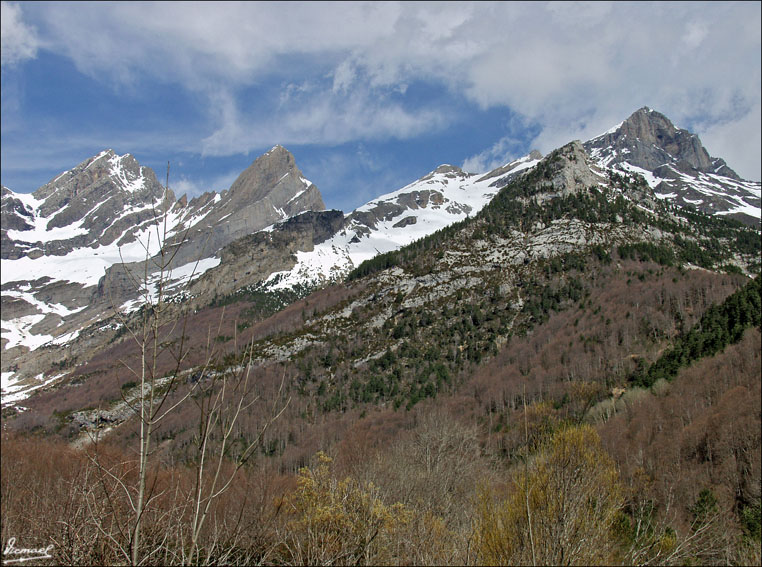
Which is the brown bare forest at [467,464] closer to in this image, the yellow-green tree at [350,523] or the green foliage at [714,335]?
the yellow-green tree at [350,523]

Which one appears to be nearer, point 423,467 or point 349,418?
point 423,467

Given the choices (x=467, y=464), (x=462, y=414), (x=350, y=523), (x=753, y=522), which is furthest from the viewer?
(x=462, y=414)

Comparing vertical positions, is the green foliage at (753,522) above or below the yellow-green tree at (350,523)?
below

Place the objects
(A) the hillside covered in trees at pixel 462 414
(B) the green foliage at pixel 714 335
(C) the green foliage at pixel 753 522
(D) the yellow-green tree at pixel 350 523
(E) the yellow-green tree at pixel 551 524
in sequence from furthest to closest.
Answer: (B) the green foliage at pixel 714 335, (C) the green foliage at pixel 753 522, (D) the yellow-green tree at pixel 350 523, (E) the yellow-green tree at pixel 551 524, (A) the hillside covered in trees at pixel 462 414

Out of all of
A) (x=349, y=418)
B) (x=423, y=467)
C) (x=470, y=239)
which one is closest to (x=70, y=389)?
(x=349, y=418)

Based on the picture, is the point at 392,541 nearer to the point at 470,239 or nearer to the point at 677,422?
the point at 677,422

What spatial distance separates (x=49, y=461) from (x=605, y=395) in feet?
202

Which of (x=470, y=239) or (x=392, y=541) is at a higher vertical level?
(x=470, y=239)

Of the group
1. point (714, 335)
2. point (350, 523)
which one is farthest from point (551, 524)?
point (714, 335)

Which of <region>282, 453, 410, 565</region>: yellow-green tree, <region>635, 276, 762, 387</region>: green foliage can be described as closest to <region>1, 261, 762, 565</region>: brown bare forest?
<region>282, 453, 410, 565</region>: yellow-green tree

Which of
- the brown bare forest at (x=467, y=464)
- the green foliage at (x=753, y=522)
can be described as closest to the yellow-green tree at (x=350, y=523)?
the brown bare forest at (x=467, y=464)

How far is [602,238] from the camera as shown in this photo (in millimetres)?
111562

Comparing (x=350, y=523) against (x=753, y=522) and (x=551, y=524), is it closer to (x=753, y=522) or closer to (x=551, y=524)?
(x=551, y=524)

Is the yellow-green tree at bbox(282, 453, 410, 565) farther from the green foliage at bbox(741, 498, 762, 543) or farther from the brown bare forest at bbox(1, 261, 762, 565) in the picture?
the green foliage at bbox(741, 498, 762, 543)
